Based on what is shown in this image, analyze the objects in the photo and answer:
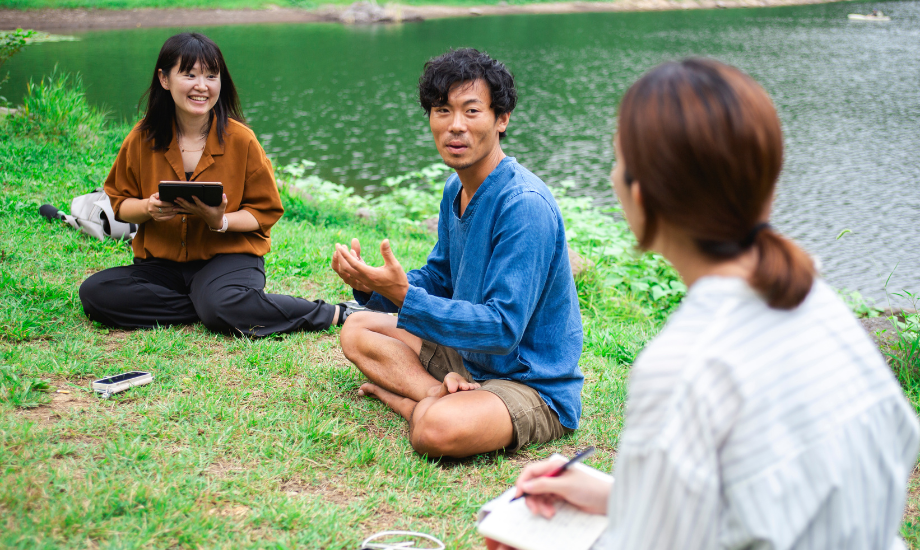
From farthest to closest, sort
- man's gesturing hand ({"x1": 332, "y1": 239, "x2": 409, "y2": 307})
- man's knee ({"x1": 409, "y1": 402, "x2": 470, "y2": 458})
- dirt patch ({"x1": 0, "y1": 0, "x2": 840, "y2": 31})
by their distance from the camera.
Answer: dirt patch ({"x1": 0, "y1": 0, "x2": 840, "y2": 31}) < man's knee ({"x1": 409, "y1": 402, "x2": 470, "y2": 458}) < man's gesturing hand ({"x1": 332, "y1": 239, "x2": 409, "y2": 307})

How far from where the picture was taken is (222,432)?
2660 millimetres

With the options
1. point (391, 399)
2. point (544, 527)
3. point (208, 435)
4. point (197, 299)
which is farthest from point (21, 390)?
point (544, 527)

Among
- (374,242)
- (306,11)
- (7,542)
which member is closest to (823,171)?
(374,242)

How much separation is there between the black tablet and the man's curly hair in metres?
1.21

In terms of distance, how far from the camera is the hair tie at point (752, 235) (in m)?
1.19

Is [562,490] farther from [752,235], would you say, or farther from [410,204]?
[410,204]

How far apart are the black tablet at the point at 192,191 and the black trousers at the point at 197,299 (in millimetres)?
460

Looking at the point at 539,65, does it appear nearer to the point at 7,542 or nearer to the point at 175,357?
the point at 175,357

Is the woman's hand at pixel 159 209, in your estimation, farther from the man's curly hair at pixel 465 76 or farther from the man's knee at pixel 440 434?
the man's knee at pixel 440 434

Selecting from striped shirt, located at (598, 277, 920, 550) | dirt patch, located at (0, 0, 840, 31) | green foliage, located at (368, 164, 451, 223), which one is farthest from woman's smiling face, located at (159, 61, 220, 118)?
dirt patch, located at (0, 0, 840, 31)

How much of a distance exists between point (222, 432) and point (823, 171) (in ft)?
34.5

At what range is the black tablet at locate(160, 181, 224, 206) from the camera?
10.8 ft

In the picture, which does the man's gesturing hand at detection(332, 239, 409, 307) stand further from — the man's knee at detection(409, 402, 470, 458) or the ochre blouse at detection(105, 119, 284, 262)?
the ochre blouse at detection(105, 119, 284, 262)

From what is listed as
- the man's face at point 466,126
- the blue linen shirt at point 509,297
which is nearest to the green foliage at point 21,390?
the blue linen shirt at point 509,297
